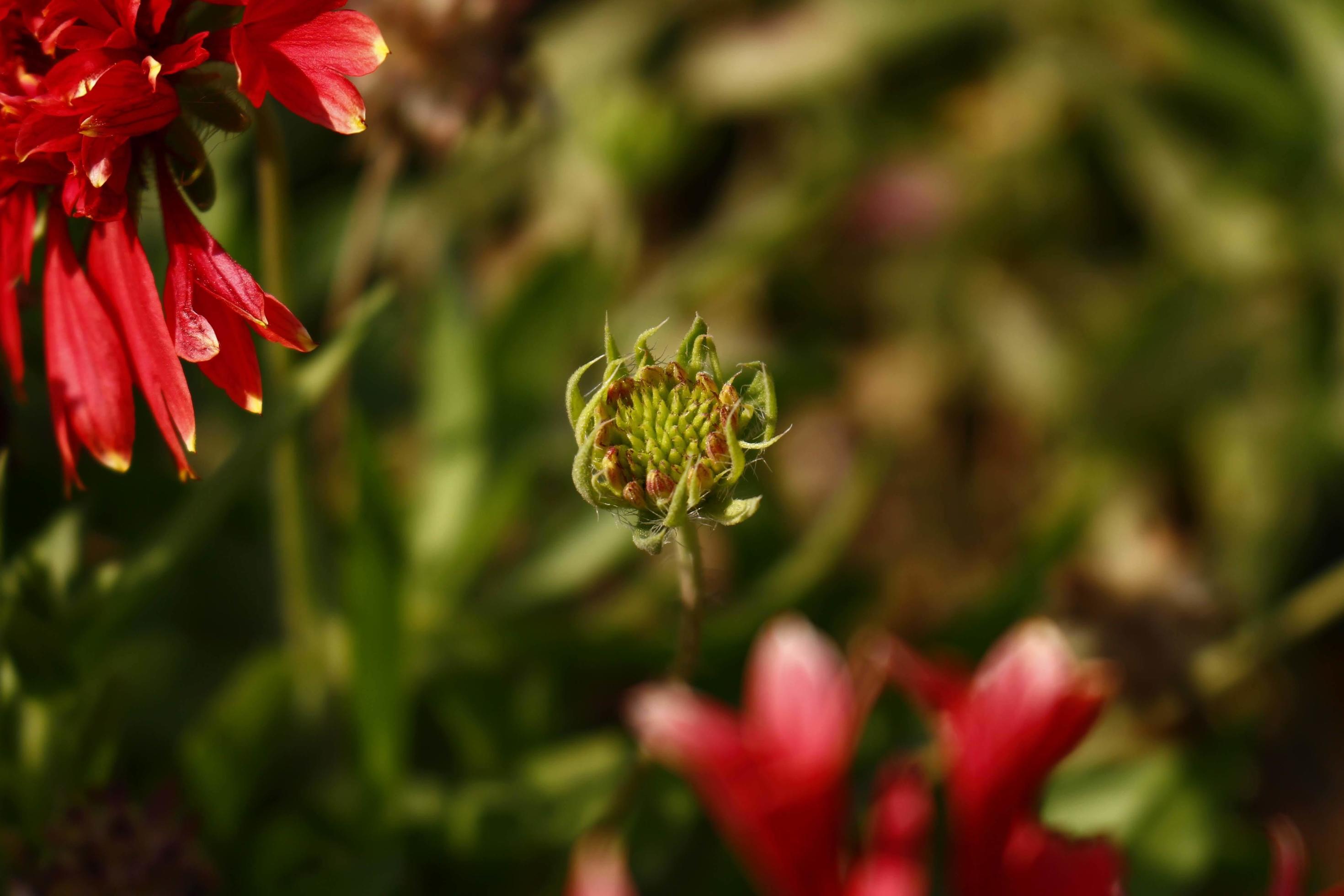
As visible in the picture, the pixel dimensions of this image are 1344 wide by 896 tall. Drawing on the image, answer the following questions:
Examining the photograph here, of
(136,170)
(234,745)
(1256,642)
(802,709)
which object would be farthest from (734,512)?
(1256,642)

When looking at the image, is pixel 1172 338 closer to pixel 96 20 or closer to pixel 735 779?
pixel 735 779

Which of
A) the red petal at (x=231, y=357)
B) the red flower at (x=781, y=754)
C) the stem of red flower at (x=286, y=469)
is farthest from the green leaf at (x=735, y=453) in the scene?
the stem of red flower at (x=286, y=469)

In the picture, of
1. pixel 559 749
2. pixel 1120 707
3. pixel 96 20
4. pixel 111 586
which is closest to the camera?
pixel 96 20

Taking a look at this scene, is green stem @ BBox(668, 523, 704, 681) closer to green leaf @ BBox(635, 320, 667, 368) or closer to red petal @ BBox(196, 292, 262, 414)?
green leaf @ BBox(635, 320, 667, 368)

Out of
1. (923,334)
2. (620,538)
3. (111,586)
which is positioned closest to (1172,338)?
(923,334)

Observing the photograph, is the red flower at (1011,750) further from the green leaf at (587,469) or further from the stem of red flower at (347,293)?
the stem of red flower at (347,293)

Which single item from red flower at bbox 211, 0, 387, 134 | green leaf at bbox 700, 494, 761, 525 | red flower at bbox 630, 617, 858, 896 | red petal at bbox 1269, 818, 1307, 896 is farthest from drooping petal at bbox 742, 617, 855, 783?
red flower at bbox 211, 0, 387, 134

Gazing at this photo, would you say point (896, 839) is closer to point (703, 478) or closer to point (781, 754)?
point (781, 754)
